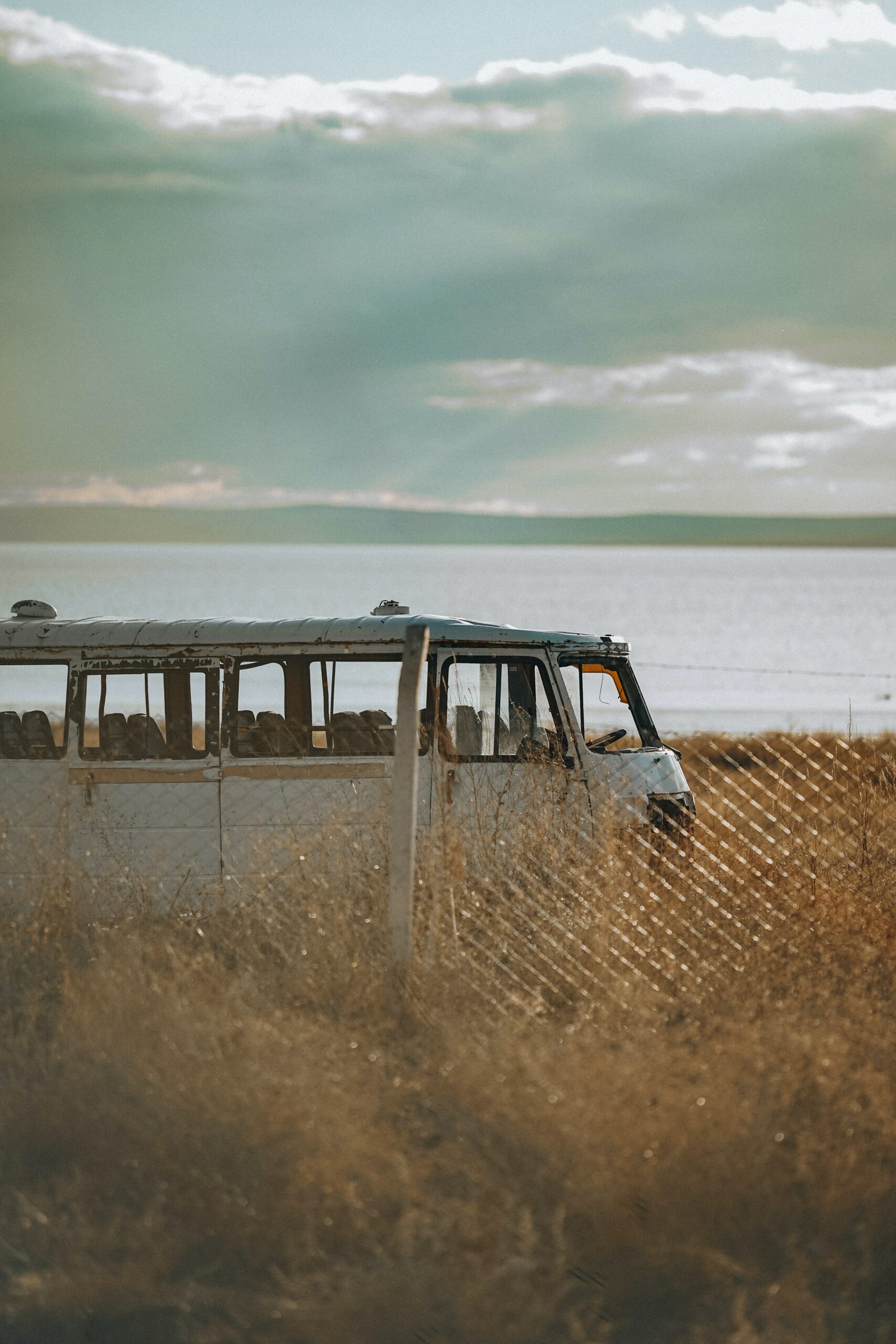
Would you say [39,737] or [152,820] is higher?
[39,737]

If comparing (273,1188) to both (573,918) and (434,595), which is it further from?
(434,595)

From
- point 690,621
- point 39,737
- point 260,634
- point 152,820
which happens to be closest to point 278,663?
point 260,634

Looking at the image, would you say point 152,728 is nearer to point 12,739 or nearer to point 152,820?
point 152,820

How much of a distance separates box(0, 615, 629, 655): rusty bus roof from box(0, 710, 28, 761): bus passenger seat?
1.63ft

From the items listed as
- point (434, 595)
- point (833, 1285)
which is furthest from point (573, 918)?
point (434, 595)

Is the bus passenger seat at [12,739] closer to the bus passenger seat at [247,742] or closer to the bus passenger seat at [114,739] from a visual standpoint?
the bus passenger seat at [114,739]

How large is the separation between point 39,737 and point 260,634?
1735mm

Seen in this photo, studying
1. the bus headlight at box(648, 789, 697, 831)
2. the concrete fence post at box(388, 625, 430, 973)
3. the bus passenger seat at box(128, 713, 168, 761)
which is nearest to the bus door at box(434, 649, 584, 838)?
the bus headlight at box(648, 789, 697, 831)

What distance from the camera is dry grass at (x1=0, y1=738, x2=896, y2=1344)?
371 centimetres

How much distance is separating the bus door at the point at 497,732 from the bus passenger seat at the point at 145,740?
6.21 ft

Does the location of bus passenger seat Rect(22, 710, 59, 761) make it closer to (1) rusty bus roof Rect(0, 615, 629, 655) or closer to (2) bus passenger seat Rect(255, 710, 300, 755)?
(1) rusty bus roof Rect(0, 615, 629, 655)

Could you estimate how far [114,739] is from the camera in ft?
26.5

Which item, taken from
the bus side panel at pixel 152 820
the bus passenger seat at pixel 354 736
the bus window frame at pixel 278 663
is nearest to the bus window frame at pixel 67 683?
the bus side panel at pixel 152 820

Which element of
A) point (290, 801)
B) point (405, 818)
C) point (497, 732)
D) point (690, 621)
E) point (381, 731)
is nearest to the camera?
point (405, 818)
